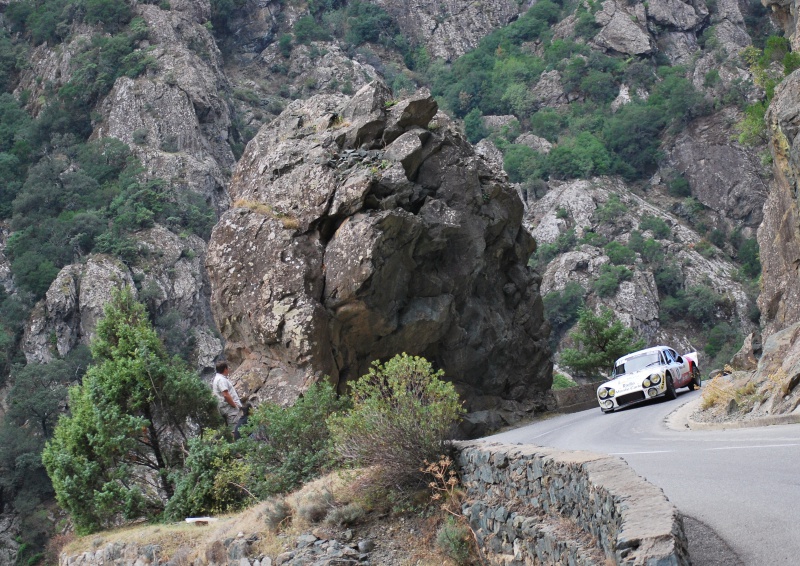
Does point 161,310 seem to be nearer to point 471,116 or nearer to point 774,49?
point 774,49

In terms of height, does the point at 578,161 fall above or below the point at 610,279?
above

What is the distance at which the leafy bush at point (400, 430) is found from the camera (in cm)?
1066

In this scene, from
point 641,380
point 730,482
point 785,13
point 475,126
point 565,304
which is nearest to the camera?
point 730,482

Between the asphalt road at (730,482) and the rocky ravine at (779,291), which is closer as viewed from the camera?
the asphalt road at (730,482)

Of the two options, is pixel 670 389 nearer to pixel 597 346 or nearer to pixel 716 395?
pixel 716 395

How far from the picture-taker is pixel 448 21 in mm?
132250

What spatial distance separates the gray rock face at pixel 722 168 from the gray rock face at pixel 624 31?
61.5 ft

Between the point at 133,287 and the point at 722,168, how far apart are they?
6520cm

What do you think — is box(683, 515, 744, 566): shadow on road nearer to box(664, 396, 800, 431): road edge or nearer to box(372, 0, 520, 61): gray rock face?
box(664, 396, 800, 431): road edge

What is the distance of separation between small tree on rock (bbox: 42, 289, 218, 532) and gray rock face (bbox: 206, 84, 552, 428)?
5.92m

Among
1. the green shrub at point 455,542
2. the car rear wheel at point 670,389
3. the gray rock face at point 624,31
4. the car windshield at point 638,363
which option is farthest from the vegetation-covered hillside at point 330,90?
the green shrub at point 455,542

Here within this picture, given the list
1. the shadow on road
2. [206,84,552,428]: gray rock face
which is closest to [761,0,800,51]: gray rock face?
[206,84,552,428]: gray rock face

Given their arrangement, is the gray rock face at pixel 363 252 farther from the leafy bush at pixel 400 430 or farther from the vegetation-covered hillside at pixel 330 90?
the vegetation-covered hillside at pixel 330 90

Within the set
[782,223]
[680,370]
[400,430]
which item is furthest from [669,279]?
[400,430]
